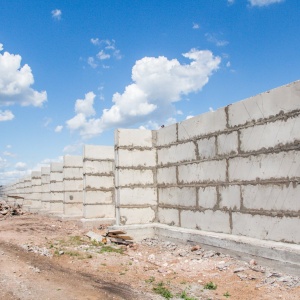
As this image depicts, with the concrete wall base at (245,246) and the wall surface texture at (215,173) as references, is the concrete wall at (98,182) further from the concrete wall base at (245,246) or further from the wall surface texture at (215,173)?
the concrete wall base at (245,246)

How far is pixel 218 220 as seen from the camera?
664 cm

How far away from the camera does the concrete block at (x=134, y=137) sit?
8812mm

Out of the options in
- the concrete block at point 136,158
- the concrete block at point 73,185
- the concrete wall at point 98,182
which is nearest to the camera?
the concrete block at point 136,158

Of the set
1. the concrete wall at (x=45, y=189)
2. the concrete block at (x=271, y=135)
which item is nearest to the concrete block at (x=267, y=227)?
the concrete block at (x=271, y=135)

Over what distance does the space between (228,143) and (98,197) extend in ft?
19.2

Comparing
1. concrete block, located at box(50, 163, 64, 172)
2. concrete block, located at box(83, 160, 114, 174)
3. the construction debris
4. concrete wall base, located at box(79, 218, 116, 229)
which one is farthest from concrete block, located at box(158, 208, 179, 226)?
concrete block, located at box(50, 163, 64, 172)

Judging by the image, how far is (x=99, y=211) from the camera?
1103 cm

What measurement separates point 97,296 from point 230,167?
11.1 ft

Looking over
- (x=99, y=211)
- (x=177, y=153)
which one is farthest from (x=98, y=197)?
(x=177, y=153)

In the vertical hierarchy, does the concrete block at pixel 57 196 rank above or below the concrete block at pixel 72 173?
below

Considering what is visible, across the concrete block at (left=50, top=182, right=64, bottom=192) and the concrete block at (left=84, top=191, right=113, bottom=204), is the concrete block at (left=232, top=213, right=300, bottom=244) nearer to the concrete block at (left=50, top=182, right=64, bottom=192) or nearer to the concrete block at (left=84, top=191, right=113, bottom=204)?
the concrete block at (left=84, top=191, right=113, bottom=204)

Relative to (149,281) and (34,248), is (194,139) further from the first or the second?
(34,248)

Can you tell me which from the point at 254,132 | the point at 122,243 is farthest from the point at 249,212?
the point at 122,243

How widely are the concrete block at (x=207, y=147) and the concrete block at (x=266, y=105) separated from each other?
62cm
